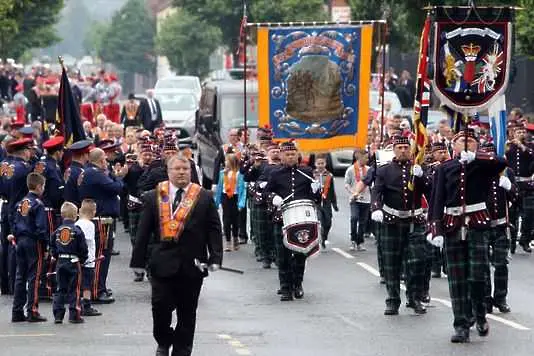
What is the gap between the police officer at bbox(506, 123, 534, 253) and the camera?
80.3 feet

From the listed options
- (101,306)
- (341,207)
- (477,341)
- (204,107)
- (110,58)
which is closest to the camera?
(477,341)

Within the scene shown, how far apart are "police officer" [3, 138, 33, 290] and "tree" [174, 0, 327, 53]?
46083 mm

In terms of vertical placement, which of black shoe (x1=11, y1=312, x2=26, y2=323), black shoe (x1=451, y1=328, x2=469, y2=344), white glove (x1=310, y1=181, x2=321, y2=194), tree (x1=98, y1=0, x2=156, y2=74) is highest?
white glove (x1=310, y1=181, x2=321, y2=194)

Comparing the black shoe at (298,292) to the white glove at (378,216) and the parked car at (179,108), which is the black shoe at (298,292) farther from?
the parked car at (179,108)

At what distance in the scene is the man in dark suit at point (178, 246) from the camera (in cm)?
1405

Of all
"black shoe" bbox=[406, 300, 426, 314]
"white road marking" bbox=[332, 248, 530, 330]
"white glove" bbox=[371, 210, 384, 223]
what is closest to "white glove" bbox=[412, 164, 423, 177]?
"white glove" bbox=[371, 210, 384, 223]

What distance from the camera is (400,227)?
1811 centimetres

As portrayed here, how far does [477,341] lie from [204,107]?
67.3 feet

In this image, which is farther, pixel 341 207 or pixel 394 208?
pixel 341 207

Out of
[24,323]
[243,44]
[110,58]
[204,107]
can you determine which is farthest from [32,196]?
[110,58]

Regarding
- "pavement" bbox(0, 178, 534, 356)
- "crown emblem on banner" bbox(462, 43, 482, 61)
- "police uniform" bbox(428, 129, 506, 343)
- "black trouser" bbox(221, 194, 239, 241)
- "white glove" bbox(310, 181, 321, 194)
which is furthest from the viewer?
"black trouser" bbox(221, 194, 239, 241)

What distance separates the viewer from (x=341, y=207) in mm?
31734

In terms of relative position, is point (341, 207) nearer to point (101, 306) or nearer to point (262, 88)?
point (262, 88)

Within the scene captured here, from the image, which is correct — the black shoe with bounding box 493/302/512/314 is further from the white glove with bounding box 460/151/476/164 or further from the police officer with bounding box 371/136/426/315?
the white glove with bounding box 460/151/476/164
